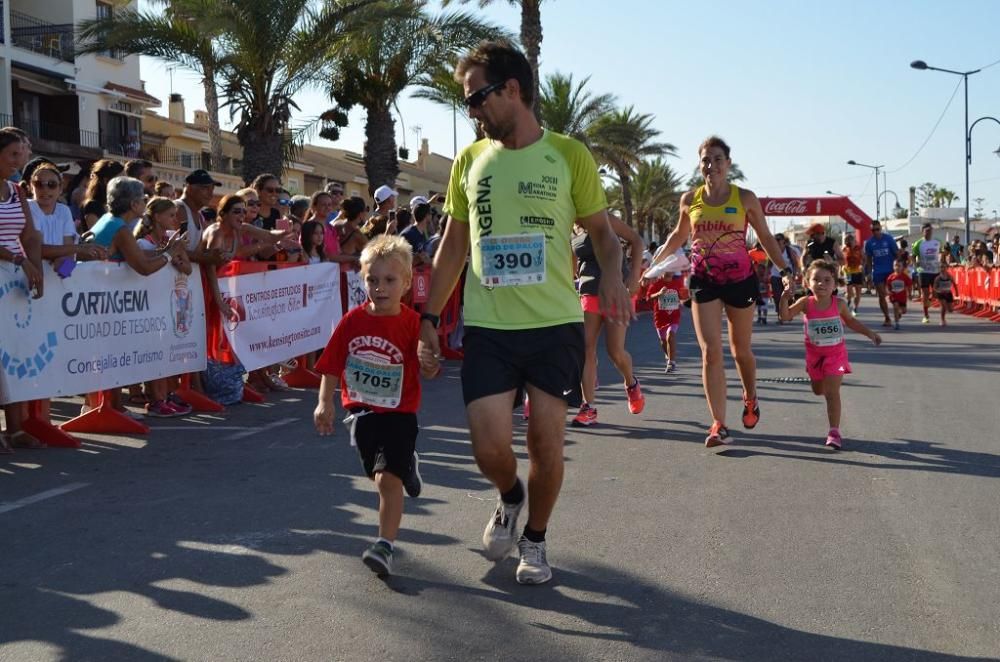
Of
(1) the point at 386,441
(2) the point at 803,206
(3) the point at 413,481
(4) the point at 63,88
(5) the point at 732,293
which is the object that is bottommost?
(3) the point at 413,481

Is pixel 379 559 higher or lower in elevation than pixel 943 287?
lower

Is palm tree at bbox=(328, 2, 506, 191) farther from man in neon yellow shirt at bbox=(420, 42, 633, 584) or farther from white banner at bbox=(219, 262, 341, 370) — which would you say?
man in neon yellow shirt at bbox=(420, 42, 633, 584)

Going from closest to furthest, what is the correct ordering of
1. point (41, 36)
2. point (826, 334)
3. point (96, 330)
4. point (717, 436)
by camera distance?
point (717, 436), point (826, 334), point (96, 330), point (41, 36)

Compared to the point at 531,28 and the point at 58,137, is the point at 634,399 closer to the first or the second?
the point at 531,28

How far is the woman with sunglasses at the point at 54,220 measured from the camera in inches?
332

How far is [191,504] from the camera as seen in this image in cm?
624

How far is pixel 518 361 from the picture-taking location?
4.63 m

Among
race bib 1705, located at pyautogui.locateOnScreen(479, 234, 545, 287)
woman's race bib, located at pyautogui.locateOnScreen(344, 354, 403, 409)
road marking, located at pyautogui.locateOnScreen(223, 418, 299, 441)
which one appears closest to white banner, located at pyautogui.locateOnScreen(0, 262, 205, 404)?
road marking, located at pyautogui.locateOnScreen(223, 418, 299, 441)

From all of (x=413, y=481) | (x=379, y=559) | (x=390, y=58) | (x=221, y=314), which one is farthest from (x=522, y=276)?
(x=390, y=58)

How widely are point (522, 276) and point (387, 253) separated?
25.6 inches

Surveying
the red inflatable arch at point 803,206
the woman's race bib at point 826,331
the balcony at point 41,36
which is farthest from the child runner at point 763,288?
the balcony at point 41,36

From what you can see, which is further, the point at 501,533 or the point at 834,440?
the point at 834,440

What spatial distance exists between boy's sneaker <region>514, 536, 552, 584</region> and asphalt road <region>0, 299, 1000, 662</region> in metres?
0.05

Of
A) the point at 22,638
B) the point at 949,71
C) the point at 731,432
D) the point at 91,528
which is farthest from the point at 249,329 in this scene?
the point at 949,71
